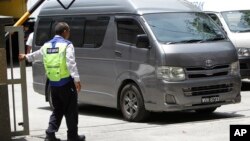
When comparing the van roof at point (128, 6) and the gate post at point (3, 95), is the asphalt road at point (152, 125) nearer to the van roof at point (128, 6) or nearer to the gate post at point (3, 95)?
the gate post at point (3, 95)

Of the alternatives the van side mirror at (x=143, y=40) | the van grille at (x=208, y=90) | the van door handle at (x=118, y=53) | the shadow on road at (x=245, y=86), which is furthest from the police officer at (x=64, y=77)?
the shadow on road at (x=245, y=86)

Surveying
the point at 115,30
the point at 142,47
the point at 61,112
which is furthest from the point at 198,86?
the point at 61,112

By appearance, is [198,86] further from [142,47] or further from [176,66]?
[142,47]

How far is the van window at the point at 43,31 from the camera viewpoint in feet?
43.0

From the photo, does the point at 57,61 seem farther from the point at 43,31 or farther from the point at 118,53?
the point at 43,31

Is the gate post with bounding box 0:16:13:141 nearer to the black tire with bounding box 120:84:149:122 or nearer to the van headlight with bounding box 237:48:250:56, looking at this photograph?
the black tire with bounding box 120:84:149:122

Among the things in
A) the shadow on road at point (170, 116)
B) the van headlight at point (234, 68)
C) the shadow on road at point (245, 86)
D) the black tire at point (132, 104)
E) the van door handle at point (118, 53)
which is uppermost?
the van door handle at point (118, 53)

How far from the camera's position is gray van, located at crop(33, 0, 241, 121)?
33.8ft

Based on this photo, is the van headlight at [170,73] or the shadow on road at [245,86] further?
the shadow on road at [245,86]

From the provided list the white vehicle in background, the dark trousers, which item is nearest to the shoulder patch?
the dark trousers

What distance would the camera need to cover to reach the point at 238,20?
1584 centimetres

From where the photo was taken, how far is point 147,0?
11.4m

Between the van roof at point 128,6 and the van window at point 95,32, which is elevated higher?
the van roof at point 128,6

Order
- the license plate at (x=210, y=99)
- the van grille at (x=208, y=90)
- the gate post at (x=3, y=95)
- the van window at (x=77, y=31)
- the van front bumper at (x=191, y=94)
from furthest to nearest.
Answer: the van window at (x=77, y=31)
the license plate at (x=210, y=99)
the van grille at (x=208, y=90)
the van front bumper at (x=191, y=94)
the gate post at (x=3, y=95)
